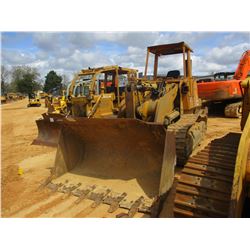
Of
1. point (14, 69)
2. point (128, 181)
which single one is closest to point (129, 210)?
point (128, 181)

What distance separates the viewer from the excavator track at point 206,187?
97.5 inches

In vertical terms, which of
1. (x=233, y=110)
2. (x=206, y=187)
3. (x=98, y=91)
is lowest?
(x=206, y=187)

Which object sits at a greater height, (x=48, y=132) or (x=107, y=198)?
(x=48, y=132)

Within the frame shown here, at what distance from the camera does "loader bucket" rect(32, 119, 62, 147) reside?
29.3 ft

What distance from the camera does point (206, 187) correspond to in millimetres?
2615

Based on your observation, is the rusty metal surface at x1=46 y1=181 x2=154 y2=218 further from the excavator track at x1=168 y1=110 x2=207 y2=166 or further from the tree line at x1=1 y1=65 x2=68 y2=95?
the tree line at x1=1 y1=65 x2=68 y2=95

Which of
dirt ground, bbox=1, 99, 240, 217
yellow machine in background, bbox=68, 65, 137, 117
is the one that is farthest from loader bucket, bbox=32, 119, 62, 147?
yellow machine in background, bbox=68, 65, 137, 117

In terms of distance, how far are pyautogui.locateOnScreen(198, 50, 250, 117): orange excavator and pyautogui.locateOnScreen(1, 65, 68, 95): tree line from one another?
30055mm

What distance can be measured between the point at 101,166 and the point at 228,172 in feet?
9.79

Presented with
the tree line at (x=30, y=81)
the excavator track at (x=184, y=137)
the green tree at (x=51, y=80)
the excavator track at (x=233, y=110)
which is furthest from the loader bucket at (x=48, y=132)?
the green tree at (x=51, y=80)

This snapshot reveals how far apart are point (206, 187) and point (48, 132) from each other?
755cm

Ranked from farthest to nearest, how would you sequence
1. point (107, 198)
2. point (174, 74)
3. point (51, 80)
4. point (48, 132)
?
point (51, 80) < point (48, 132) < point (174, 74) < point (107, 198)

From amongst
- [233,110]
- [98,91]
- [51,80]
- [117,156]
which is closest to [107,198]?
[117,156]

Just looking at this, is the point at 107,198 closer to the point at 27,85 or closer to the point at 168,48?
the point at 168,48
